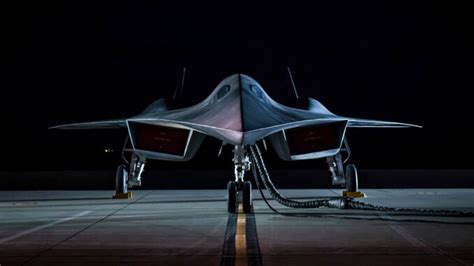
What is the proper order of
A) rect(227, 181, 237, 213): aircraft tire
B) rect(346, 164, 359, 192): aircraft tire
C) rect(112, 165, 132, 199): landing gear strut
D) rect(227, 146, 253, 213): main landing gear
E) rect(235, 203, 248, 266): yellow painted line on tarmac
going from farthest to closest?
1. rect(112, 165, 132, 199): landing gear strut
2. rect(346, 164, 359, 192): aircraft tire
3. rect(227, 181, 237, 213): aircraft tire
4. rect(227, 146, 253, 213): main landing gear
5. rect(235, 203, 248, 266): yellow painted line on tarmac

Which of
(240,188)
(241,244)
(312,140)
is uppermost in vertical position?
(312,140)

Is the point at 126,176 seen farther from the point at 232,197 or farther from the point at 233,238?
the point at 233,238

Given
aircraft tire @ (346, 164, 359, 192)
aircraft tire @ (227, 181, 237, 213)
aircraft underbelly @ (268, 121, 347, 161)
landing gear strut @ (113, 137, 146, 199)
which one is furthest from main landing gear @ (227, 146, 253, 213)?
landing gear strut @ (113, 137, 146, 199)

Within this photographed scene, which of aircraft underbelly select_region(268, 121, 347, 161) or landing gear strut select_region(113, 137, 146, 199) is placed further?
landing gear strut select_region(113, 137, 146, 199)

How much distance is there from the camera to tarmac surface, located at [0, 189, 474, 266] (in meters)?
5.10

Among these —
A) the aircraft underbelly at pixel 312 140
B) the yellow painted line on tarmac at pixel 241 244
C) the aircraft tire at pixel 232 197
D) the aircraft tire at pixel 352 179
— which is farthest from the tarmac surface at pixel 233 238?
the aircraft tire at pixel 352 179

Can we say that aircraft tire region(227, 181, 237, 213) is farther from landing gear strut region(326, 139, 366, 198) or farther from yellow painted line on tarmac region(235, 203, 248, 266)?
landing gear strut region(326, 139, 366, 198)

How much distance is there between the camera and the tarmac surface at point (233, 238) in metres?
5.10

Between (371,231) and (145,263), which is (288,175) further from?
(145,263)

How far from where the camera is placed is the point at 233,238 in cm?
641

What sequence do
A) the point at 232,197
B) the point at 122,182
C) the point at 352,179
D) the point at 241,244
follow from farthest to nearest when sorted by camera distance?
the point at 122,182 < the point at 352,179 < the point at 232,197 < the point at 241,244

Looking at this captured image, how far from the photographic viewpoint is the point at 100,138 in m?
26.6

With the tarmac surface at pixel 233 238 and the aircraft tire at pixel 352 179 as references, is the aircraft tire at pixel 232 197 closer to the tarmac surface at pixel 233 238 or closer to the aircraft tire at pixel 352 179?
the tarmac surface at pixel 233 238

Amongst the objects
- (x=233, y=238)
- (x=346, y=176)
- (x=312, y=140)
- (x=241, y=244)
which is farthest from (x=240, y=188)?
(x=346, y=176)
